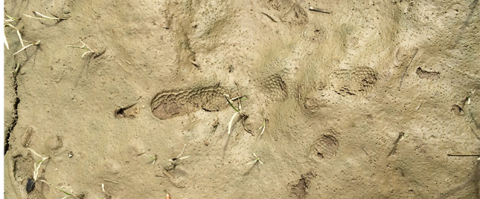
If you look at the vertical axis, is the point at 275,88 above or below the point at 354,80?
below

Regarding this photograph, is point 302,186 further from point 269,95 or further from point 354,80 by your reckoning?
point 354,80

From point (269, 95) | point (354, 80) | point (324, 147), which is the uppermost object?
point (354, 80)

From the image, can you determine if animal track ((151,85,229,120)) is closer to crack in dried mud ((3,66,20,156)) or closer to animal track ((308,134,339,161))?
animal track ((308,134,339,161))

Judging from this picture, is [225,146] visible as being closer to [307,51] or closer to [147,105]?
[147,105]

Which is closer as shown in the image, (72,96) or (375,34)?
(375,34)

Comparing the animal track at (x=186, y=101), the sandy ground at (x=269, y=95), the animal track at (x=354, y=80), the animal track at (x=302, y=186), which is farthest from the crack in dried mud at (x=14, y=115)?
the animal track at (x=354, y=80)

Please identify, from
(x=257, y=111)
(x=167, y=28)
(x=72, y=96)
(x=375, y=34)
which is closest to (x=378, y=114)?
(x=375, y=34)

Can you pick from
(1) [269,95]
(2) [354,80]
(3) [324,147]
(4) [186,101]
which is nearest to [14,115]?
(4) [186,101]
